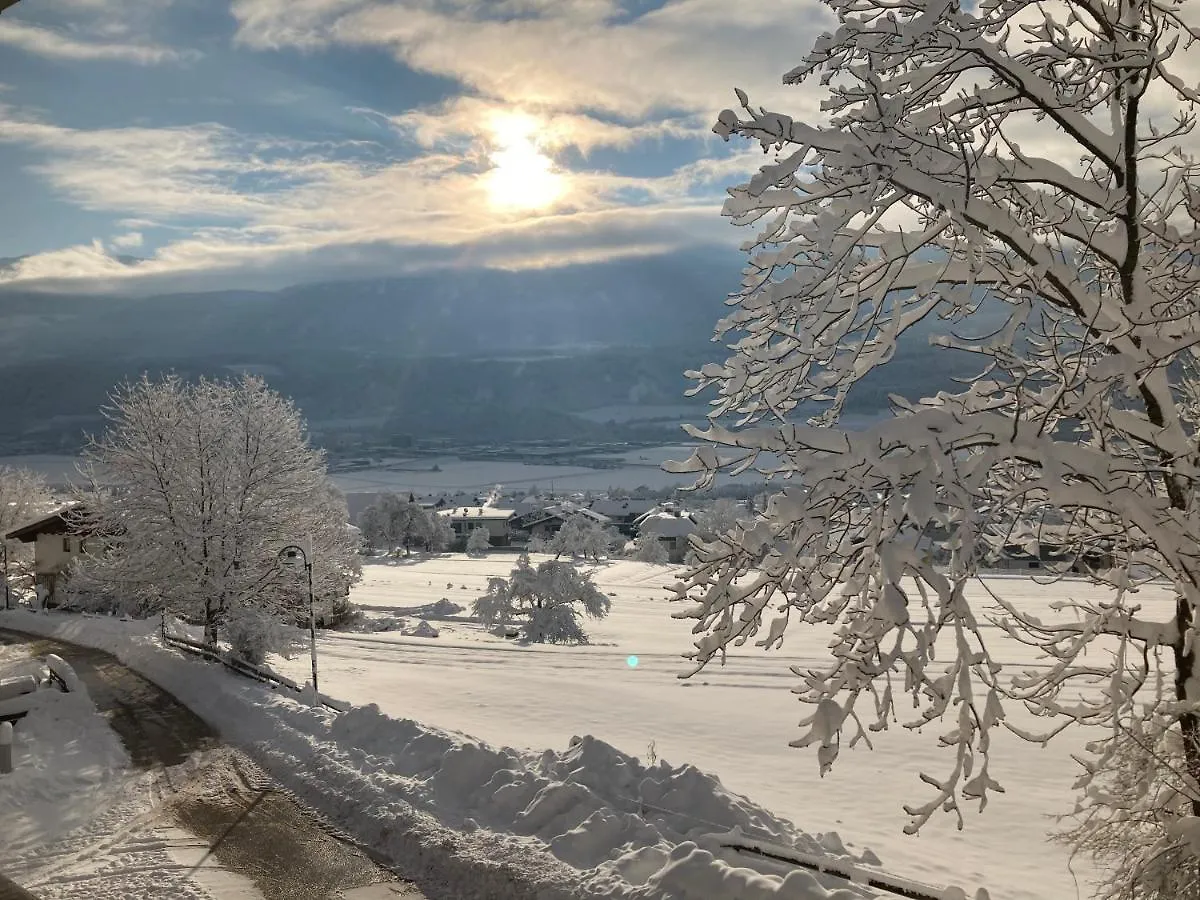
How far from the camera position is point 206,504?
29281 mm

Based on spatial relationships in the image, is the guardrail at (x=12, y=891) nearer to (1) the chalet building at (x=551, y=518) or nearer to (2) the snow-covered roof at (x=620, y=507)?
(1) the chalet building at (x=551, y=518)

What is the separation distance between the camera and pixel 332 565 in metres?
32.1

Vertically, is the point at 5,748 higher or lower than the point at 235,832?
lower

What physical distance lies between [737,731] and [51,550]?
5219cm

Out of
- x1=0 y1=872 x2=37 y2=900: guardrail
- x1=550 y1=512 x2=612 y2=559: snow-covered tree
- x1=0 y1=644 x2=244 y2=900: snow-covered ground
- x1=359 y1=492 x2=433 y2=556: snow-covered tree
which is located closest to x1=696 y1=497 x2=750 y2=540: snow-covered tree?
x1=550 y1=512 x2=612 y2=559: snow-covered tree

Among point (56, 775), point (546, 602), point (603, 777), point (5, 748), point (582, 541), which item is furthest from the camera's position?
point (582, 541)

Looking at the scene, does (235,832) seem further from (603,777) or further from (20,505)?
(20,505)

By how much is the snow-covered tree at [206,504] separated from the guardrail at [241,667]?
967 millimetres

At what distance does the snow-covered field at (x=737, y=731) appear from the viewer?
49.3 ft

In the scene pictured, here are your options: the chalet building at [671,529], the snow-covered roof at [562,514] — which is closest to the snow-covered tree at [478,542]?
the snow-covered roof at [562,514]

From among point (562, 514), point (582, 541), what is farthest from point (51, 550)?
point (562, 514)

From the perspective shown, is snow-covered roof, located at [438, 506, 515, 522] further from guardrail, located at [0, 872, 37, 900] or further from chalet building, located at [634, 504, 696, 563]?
guardrail, located at [0, 872, 37, 900]

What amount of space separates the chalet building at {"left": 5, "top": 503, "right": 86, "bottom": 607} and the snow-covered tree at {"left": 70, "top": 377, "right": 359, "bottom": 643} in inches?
1054

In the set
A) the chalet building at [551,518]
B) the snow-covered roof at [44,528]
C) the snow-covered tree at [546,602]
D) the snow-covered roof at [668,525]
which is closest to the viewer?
the snow-covered roof at [44,528]
